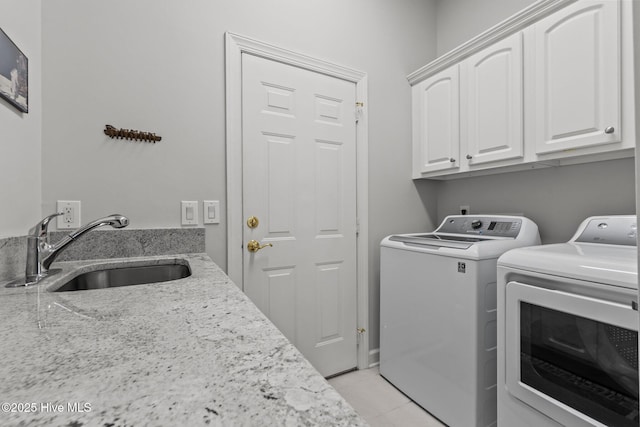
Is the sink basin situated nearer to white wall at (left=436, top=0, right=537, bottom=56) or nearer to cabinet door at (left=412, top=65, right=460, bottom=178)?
cabinet door at (left=412, top=65, right=460, bottom=178)

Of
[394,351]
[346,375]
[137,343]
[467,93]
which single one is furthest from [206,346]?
[467,93]

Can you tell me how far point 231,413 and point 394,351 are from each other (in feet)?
6.07

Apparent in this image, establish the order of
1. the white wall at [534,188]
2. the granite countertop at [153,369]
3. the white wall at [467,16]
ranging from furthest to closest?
the white wall at [467,16], the white wall at [534,188], the granite countertop at [153,369]

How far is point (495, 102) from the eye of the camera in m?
1.79

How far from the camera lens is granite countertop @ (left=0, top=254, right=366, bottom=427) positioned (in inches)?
12.5

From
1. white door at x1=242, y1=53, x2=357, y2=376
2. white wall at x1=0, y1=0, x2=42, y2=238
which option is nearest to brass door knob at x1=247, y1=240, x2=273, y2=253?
white door at x1=242, y1=53, x2=357, y2=376

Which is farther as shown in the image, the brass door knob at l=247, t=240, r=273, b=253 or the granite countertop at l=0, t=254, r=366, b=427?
the brass door knob at l=247, t=240, r=273, b=253

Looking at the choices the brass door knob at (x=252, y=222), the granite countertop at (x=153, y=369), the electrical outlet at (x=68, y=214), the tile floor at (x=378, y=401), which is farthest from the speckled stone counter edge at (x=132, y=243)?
the tile floor at (x=378, y=401)

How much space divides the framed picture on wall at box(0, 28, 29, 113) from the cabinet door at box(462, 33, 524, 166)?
2.23 metres

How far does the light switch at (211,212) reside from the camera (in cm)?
164

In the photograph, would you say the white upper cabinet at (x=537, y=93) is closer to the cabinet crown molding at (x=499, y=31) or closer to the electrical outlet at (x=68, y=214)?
the cabinet crown molding at (x=499, y=31)

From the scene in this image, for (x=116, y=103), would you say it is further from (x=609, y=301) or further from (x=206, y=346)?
(x=609, y=301)

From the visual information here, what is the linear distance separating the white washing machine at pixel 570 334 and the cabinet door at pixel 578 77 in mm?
459

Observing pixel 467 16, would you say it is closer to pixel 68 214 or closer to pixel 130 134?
pixel 130 134
